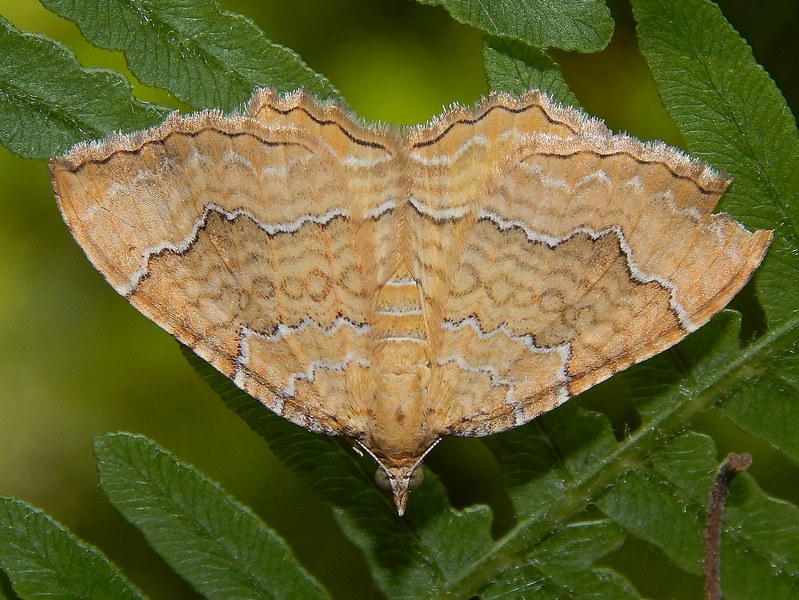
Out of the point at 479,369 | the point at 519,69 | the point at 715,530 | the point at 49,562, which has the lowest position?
the point at 715,530

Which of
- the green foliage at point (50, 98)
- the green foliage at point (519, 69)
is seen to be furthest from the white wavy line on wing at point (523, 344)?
the green foliage at point (50, 98)

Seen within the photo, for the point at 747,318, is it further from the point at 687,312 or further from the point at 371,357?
the point at 371,357

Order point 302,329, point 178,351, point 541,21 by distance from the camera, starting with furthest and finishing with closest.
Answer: point 178,351
point 302,329
point 541,21

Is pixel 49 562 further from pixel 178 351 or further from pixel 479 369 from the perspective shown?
pixel 178 351

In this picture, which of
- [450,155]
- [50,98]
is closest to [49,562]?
[50,98]

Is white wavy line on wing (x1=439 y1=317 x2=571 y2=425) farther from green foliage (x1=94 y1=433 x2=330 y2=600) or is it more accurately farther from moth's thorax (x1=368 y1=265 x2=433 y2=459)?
green foliage (x1=94 y1=433 x2=330 y2=600)

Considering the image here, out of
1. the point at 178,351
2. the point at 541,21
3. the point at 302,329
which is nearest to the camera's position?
the point at 541,21

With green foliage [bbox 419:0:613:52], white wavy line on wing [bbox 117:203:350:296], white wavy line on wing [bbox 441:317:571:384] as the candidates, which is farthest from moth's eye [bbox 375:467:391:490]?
green foliage [bbox 419:0:613:52]
